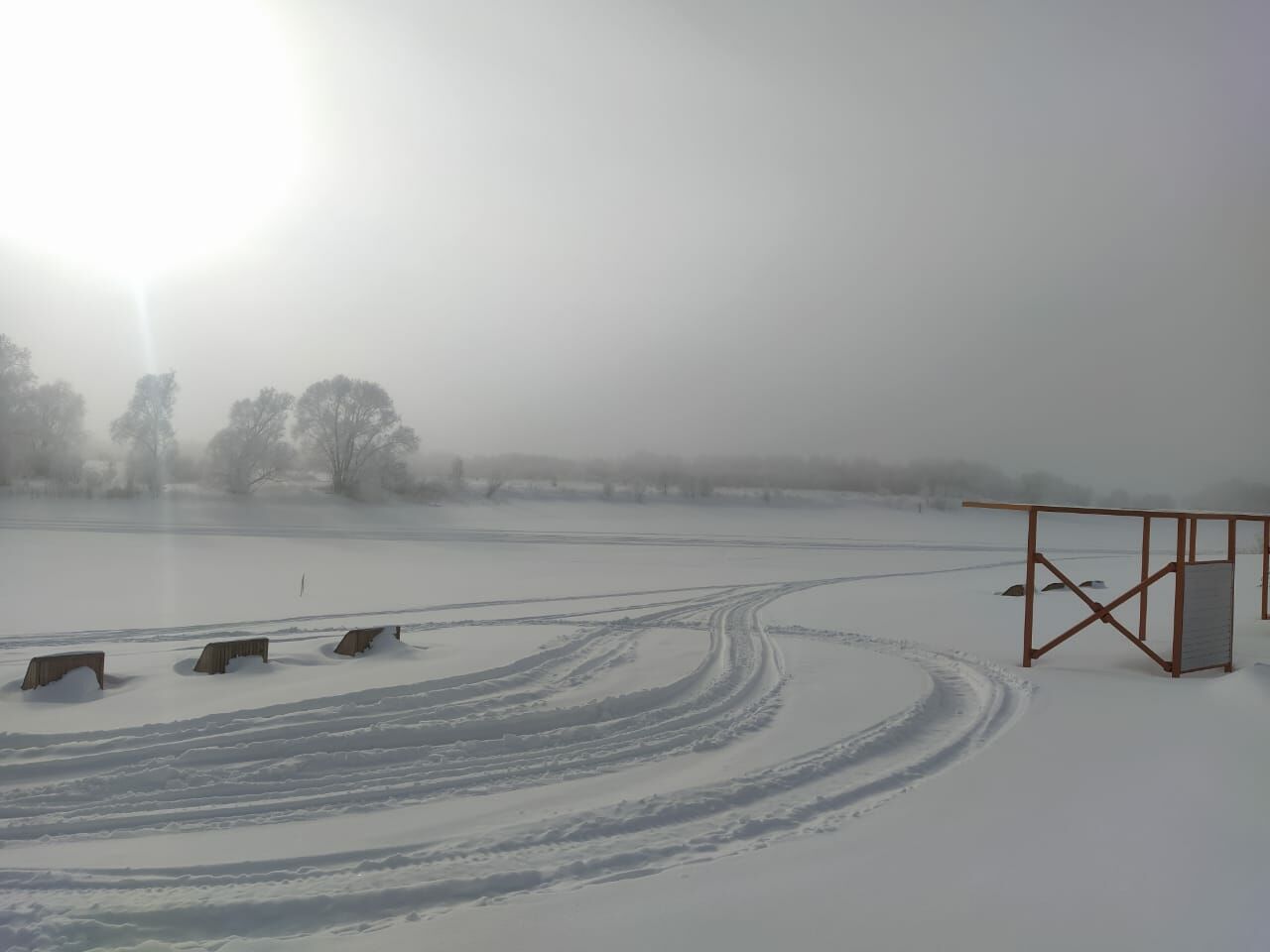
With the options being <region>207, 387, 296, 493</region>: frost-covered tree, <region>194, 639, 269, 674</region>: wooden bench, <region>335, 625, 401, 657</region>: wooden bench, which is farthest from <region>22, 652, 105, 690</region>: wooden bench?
<region>207, 387, 296, 493</region>: frost-covered tree

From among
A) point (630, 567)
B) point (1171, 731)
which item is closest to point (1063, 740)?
point (1171, 731)

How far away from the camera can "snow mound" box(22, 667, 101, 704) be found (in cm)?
788

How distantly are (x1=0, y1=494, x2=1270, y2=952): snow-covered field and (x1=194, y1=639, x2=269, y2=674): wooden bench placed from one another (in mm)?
212

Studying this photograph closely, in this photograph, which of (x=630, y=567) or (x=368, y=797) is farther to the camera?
(x=630, y=567)

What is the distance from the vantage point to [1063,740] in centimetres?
775

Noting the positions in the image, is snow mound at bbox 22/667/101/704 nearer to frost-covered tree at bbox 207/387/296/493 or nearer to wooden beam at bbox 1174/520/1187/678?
wooden beam at bbox 1174/520/1187/678

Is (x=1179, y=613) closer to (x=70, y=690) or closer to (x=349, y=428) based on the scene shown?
(x=70, y=690)

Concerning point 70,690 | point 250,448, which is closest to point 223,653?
point 70,690

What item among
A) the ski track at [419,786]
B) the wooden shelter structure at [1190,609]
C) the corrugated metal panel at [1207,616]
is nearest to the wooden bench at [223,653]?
the ski track at [419,786]

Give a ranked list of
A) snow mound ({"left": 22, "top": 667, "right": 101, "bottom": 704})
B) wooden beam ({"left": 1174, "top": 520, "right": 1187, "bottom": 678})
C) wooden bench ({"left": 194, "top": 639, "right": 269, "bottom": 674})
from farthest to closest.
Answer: wooden beam ({"left": 1174, "top": 520, "right": 1187, "bottom": 678}), wooden bench ({"left": 194, "top": 639, "right": 269, "bottom": 674}), snow mound ({"left": 22, "top": 667, "right": 101, "bottom": 704})

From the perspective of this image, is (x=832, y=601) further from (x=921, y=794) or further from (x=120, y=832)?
(x=120, y=832)

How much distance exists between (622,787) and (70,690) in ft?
18.5

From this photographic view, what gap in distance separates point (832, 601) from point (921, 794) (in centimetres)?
1197

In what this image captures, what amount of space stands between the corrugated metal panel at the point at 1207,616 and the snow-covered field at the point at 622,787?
1.39 feet
